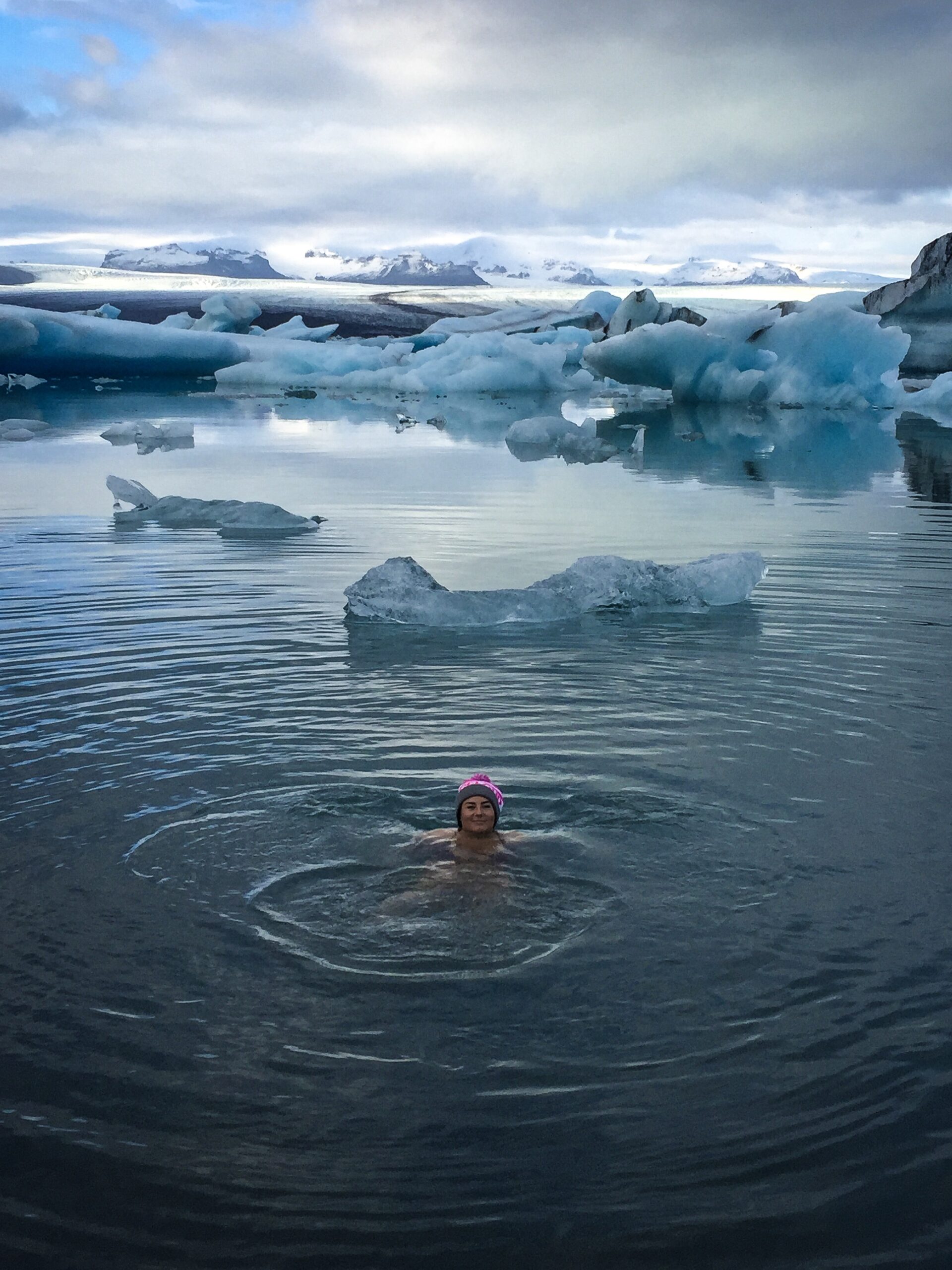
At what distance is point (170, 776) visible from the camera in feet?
20.1

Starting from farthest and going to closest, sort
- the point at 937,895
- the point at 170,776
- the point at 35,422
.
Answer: the point at 35,422, the point at 170,776, the point at 937,895

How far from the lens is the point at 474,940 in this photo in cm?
453

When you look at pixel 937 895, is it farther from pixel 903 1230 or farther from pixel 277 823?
pixel 277 823

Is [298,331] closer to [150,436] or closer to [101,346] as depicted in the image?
[101,346]

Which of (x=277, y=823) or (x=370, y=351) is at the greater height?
(x=370, y=351)

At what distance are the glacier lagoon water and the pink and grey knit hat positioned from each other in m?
0.19

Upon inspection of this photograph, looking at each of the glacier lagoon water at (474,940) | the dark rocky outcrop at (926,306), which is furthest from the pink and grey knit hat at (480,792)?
the dark rocky outcrop at (926,306)

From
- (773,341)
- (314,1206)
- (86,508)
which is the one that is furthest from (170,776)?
(773,341)

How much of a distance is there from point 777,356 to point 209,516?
79.1 feet

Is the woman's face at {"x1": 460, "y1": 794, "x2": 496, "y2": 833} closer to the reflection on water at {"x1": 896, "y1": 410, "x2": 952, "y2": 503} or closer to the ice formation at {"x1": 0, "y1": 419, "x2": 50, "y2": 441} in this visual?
the reflection on water at {"x1": 896, "y1": 410, "x2": 952, "y2": 503}

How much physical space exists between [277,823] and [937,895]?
107 inches

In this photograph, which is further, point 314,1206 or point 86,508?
point 86,508

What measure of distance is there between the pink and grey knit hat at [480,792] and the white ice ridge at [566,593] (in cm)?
394

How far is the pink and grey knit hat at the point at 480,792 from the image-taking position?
5.39m
